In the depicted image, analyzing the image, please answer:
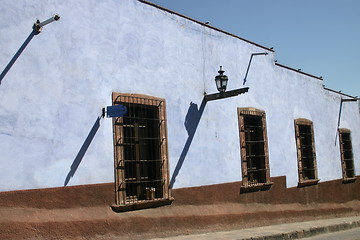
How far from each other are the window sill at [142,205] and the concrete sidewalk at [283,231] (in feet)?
1.97

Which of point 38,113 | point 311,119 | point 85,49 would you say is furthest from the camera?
point 311,119

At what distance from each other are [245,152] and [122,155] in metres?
3.60

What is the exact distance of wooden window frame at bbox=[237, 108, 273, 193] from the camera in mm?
9617

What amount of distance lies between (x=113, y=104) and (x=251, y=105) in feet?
13.8

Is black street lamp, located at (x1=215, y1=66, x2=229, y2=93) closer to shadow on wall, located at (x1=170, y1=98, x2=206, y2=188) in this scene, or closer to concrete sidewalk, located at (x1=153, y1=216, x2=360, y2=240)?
shadow on wall, located at (x1=170, y1=98, x2=206, y2=188)

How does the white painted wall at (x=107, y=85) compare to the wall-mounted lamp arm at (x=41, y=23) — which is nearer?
the white painted wall at (x=107, y=85)

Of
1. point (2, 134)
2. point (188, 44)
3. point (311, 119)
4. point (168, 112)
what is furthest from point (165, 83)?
point (311, 119)


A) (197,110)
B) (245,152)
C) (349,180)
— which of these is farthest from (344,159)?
(197,110)

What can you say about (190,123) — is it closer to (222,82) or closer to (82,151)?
(222,82)

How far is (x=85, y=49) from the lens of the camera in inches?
263

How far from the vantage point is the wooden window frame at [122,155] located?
270 inches

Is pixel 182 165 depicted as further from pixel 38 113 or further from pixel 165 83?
pixel 38 113

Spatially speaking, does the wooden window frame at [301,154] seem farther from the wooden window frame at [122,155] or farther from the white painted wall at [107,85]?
the wooden window frame at [122,155]

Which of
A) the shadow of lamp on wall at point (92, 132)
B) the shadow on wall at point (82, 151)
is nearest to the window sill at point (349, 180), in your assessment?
the shadow of lamp on wall at point (92, 132)
